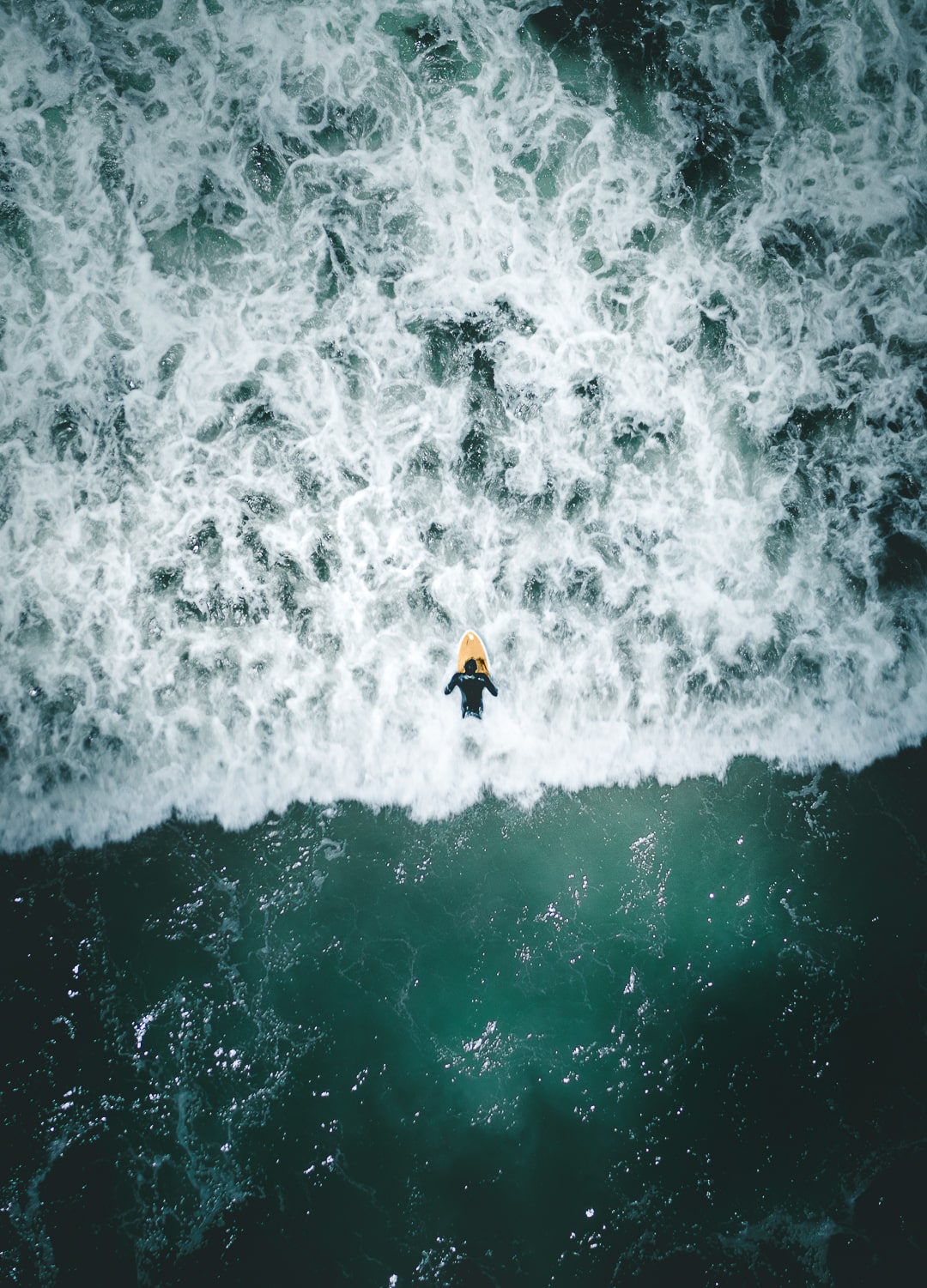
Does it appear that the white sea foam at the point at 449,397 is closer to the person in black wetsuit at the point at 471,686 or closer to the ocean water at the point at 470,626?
the ocean water at the point at 470,626

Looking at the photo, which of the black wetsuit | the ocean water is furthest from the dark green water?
the black wetsuit

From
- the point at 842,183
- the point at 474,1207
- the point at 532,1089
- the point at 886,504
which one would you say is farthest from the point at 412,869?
the point at 842,183

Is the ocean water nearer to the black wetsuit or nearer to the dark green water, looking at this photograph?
the dark green water

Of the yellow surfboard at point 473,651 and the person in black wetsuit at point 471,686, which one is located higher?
the yellow surfboard at point 473,651

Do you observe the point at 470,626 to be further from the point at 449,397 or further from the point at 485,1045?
the point at 485,1045

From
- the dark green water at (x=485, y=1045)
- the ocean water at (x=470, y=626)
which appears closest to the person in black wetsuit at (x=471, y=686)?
the ocean water at (x=470, y=626)

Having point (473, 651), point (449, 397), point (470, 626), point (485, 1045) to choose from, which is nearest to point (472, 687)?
point (473, 651)
